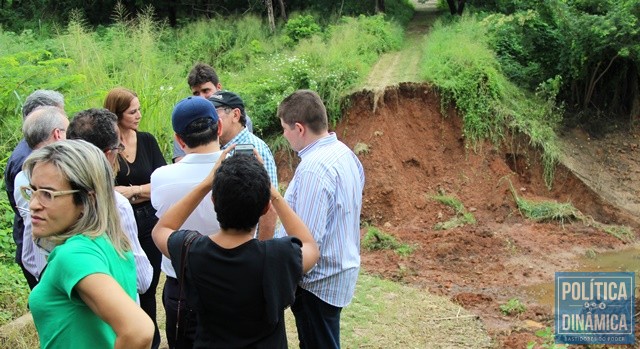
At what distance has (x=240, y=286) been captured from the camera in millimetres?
2588

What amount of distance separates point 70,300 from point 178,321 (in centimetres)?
124

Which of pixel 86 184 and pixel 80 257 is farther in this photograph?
pixel 86 184

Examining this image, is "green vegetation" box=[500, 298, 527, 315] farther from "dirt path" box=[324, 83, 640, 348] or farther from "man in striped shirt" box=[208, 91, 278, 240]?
"man in striped shirt" box=[208, 91, 278, 240]

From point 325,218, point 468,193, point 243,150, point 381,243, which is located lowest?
point 468,193

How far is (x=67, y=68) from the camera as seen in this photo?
1035 centimetres

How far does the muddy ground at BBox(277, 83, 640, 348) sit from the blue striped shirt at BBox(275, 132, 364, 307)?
537 cm

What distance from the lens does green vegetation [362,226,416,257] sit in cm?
1009

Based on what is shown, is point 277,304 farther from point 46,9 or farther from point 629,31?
point 46,9

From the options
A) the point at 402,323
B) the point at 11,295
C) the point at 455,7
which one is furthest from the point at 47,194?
the point at 455,7

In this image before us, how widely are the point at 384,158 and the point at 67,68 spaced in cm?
587

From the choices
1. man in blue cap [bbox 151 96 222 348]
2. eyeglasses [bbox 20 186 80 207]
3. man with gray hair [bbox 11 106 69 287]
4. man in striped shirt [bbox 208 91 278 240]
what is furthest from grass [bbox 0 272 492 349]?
eyeglasses [bbox 20 186 80 207]

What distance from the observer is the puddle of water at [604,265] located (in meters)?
8.72

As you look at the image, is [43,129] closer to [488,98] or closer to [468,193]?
[468,193]

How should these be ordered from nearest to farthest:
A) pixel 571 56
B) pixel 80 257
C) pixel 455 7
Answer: pixel 80 257 → pixel 571 56 → pixel 455 7
